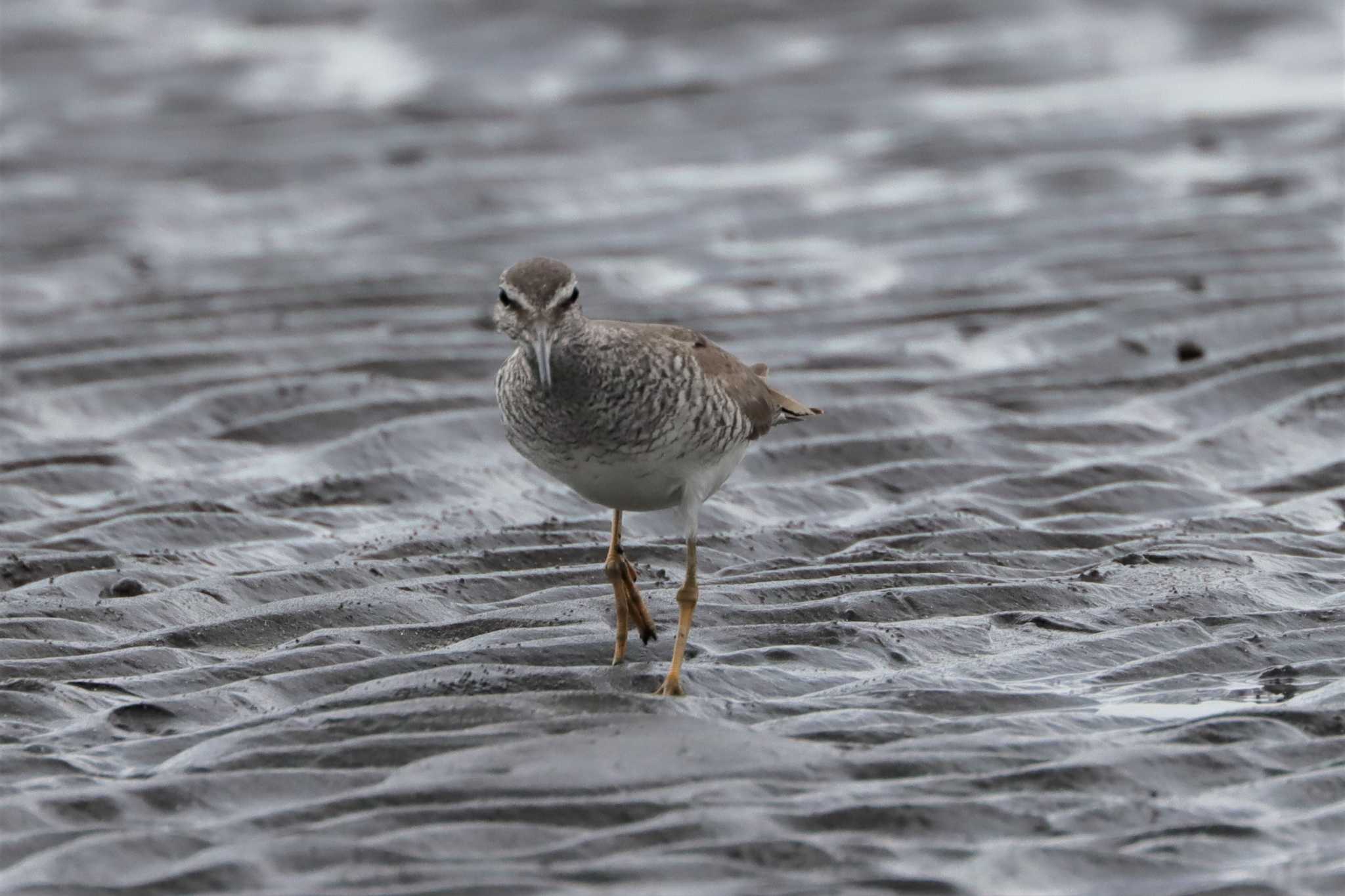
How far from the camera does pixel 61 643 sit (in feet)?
24.2

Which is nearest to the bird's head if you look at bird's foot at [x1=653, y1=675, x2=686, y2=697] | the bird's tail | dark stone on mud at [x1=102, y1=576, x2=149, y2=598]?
bird's foot at [x1=653, y1=675, x2=686, y2=697]

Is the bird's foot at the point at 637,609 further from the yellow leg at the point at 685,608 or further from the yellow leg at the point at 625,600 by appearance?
the yellow leg at the point at 685,608

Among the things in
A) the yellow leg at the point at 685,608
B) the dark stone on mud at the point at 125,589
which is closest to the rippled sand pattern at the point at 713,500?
the dark stone on mud at the point at 125,589

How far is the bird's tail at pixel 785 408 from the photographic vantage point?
27.0ft

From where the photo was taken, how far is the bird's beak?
689cm

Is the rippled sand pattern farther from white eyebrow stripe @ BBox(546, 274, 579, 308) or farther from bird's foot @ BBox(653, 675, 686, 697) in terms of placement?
white eyebrow stripe @ BBox(546, 274, 579, 308)

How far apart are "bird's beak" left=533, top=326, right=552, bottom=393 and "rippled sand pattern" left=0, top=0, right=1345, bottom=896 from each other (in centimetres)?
108

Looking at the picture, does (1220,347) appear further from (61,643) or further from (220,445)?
(61,643)

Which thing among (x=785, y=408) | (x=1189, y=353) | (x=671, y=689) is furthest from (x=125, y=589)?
(x=1189, y=353)

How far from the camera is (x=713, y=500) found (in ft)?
31.0

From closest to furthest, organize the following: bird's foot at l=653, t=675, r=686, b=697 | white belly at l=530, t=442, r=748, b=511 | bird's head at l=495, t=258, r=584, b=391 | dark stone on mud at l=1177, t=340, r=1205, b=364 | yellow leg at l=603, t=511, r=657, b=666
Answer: bird's foot at l=653, t=675, r=686, b=697 < bird's head at l=495, t=258, r=584, b=391 < white belly at l=530, t=442, r=748, b=511 < yellow leg at l=603, t=511, r=657, b=666 < dark stone on mud at l=1177, t=340, r=1205, b=364

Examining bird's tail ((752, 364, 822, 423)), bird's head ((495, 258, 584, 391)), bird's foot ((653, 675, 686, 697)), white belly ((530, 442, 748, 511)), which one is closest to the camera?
bird's foot ((653, 675, 686, 697))

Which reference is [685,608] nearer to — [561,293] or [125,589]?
[561,293]

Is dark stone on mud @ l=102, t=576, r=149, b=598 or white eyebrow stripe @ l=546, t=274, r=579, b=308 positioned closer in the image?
white eyebrow stripe @ l=546, t=274, r=579, b=308
